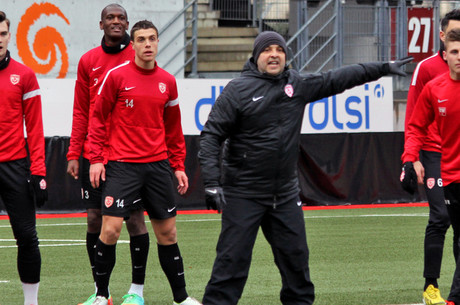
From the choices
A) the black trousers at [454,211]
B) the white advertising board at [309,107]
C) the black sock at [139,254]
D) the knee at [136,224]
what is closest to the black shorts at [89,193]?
the knee at [136,224]

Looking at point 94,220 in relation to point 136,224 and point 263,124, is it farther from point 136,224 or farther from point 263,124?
point 263,124

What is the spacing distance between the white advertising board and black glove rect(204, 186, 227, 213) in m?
12.3

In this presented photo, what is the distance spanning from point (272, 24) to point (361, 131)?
4.49 meters

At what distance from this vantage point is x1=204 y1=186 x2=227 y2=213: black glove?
6.13 metres

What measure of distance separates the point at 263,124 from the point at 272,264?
4.34 metres

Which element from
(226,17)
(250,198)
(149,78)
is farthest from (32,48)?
(250,198)

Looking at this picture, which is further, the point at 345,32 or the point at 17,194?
the point at 345,32

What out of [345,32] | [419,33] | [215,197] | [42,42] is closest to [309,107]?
[345,32]

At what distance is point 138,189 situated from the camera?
7.52 meters

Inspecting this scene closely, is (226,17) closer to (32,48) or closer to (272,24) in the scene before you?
(272,24)

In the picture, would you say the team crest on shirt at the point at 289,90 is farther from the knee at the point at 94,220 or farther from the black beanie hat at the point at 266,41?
the knee at the point at 94,220

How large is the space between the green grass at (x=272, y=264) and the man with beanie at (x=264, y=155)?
170 centimetres

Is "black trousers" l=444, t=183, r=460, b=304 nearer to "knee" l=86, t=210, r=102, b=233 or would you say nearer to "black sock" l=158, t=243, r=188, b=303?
"black sock" l=158, t=243, r=188, b=303

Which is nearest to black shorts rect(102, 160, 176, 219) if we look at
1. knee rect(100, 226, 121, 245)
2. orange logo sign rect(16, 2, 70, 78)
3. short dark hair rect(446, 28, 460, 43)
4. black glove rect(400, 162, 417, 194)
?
knee rect(100, 226, 121, 245)
